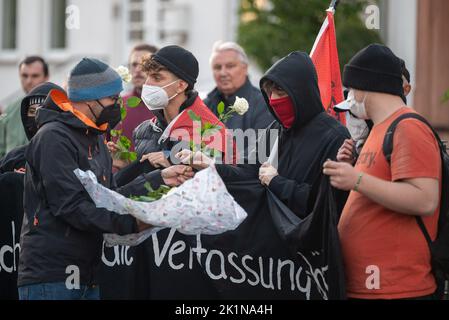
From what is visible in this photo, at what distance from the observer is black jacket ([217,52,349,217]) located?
5648 mm

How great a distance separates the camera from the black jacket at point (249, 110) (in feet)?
26.5

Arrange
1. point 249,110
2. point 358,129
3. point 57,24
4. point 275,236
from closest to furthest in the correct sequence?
point 275,236 → point 358,129 → point 249,110 → point 57,24

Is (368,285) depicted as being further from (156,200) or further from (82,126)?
(82,126)

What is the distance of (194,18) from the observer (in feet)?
63.8

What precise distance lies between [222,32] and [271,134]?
13.0 metres

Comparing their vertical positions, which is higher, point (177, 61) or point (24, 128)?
point (177, 61)

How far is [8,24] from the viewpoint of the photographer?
920 inches

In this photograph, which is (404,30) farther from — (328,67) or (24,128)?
(24,128)

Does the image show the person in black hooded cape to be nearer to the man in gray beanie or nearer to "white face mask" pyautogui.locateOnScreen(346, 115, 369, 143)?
"white face mask" pyautogui.locateOnScreen(346, 115, 369, 143)

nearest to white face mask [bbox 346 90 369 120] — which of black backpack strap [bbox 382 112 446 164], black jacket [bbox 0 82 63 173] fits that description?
black backpack strap [bbox 382 112 446 164]

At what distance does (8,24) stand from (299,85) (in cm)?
1856

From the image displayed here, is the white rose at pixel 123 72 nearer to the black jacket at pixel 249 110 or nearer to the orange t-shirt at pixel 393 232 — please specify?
the black jacket at pixel 249 110

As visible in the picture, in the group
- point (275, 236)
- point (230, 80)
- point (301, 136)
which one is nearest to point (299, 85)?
point (301, 136)

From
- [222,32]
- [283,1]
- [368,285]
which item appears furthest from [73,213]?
[222,32]
